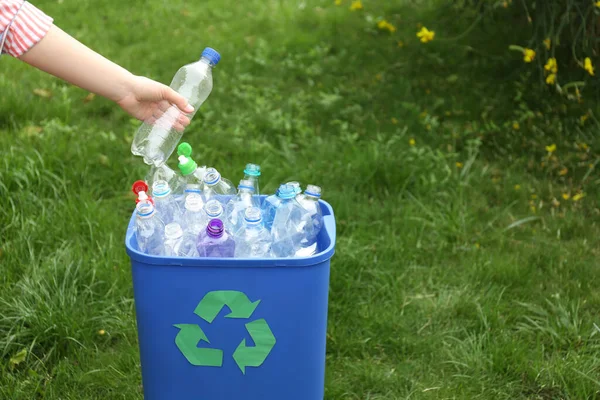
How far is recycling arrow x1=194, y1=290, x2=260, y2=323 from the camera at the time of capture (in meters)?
1.70

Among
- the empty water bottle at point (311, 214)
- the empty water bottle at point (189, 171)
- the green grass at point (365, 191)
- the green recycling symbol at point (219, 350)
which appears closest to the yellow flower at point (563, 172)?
the green grass at point (365, 191)

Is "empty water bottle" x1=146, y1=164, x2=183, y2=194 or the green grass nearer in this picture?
"empty water bottle" x1=146, y1=164, x2=183, y2=194

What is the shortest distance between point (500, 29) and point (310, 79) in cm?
127

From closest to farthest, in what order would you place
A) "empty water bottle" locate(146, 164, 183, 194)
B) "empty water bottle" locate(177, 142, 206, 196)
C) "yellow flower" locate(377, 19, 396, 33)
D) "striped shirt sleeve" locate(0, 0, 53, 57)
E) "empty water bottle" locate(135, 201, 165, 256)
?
1. "striped shirt sleeve" locate(0, 0, 53, 57)
2. "empty water bottle" locate(135, 201, 165, 256)
3. "empty water bottle" locate(177, 142, 206, 196)
4. "empty water bottle" locate(146, 164, 183, 194)
5. "yellow flower" locate(377, 19, 396, 33)

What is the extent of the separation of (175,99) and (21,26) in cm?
40

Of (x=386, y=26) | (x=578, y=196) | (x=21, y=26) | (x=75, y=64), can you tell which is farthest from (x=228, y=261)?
(x=386, y=26)

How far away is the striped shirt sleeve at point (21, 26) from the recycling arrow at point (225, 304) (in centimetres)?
73

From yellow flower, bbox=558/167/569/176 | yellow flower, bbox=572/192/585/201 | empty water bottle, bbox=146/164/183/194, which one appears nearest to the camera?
empty water bottle, bbox=146/164/183/194

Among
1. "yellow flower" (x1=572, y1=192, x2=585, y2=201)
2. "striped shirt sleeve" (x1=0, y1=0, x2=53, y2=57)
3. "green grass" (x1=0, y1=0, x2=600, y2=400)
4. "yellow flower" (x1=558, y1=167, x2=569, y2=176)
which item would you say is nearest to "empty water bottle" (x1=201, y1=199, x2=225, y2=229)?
"striped shirt sleeve" (x1=0, y1=0, x2=53, y2=57)

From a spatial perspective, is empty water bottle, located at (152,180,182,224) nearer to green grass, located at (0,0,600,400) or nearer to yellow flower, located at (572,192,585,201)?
green grass, located at (0,0,600,400)

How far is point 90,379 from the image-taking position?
227 centimetres

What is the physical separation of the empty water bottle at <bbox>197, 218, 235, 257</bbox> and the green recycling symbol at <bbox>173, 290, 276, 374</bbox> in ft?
0.34

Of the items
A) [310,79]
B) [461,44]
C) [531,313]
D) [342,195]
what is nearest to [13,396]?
[342,195]

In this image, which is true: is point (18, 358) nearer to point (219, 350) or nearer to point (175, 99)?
point (219, 350)
